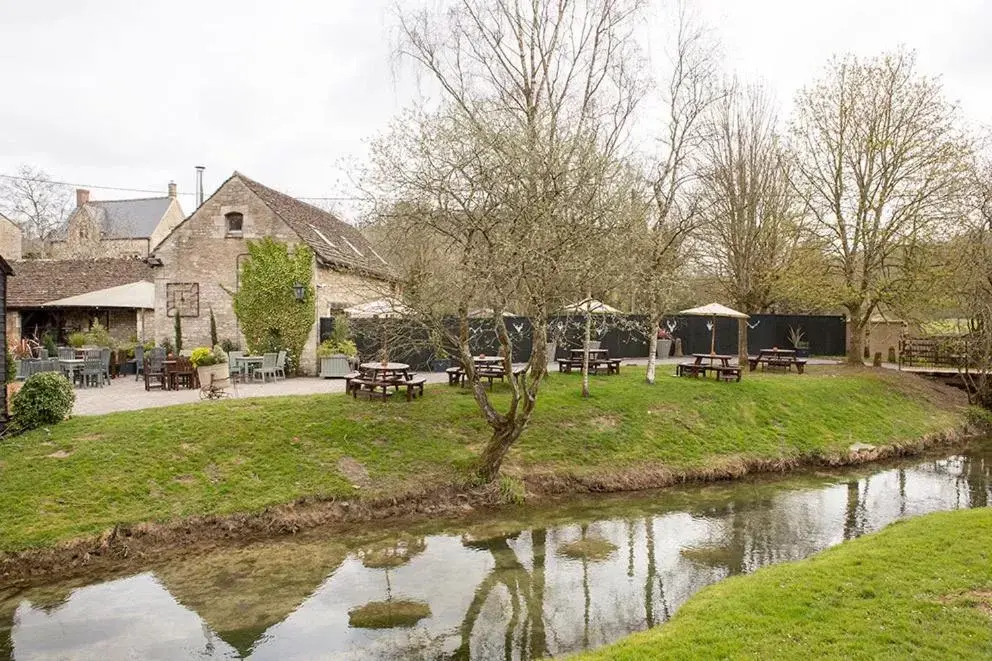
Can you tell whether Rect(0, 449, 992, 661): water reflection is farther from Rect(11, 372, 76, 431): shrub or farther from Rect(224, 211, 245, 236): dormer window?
Rect(224, 211, 245, 236): dormer window

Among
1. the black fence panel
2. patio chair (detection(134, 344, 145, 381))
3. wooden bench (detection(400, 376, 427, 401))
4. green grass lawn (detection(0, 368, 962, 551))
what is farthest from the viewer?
the black fence panel

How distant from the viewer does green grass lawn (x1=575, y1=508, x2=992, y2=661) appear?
17.6ft

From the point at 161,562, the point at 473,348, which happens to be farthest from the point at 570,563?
the point at 473,348

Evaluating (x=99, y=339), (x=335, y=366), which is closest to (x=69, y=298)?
(x=99, y=339)

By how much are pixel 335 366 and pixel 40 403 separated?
332 inches

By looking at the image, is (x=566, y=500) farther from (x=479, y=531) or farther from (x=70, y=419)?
(x=70, y=419)

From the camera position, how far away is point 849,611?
6086mm

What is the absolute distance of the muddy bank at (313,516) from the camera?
880cm

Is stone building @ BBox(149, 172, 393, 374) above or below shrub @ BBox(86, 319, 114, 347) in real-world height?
above

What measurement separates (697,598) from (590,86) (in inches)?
447

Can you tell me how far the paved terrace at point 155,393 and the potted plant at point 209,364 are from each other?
449mm

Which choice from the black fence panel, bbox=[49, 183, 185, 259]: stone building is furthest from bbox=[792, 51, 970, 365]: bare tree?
bbox=[49, 183, 185, 259]: stone building

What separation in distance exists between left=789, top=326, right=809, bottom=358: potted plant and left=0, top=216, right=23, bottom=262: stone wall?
42.8m

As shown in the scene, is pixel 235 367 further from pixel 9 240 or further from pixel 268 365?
pixel 9 240
